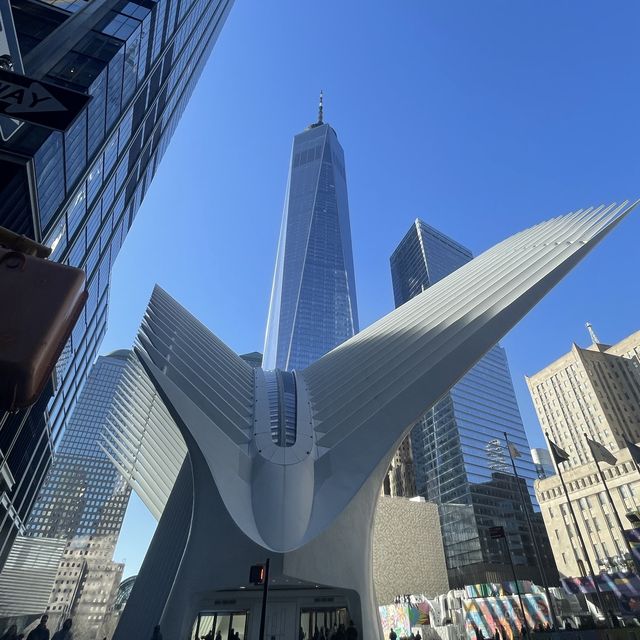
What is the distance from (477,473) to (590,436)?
24.4 metres

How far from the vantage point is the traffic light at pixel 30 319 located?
1.45 m

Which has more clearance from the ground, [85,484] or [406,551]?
[85,484]

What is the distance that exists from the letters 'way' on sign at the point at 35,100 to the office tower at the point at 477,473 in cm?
6859

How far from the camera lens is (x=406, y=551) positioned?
52.5 metres

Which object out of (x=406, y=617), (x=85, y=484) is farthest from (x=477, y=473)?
(x=85, y=484)

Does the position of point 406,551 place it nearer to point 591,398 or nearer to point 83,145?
point 83,145

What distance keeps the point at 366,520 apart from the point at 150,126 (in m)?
28.8

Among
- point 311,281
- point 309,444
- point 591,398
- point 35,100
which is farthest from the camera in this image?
point 311,281

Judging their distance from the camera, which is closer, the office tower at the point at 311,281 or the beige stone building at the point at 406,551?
the beige stone building at the point at 406,551

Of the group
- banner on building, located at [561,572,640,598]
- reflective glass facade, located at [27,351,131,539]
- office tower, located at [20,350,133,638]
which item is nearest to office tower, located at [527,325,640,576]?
banner on building, located at [561,572,640,598]

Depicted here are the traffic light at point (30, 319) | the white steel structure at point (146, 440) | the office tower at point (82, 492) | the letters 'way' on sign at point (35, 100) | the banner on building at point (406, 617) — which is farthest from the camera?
the office tower at point (82, 492)

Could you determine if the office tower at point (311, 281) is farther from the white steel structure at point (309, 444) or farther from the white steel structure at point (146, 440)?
the white steel structure at point (309, 444)

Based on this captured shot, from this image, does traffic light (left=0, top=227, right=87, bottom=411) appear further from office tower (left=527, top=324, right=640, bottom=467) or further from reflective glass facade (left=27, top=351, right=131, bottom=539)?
reflective glass facade (left=27, top=351, right=131, bottom=539)

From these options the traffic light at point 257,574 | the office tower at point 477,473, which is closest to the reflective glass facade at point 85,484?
the office tower at point 477,473
